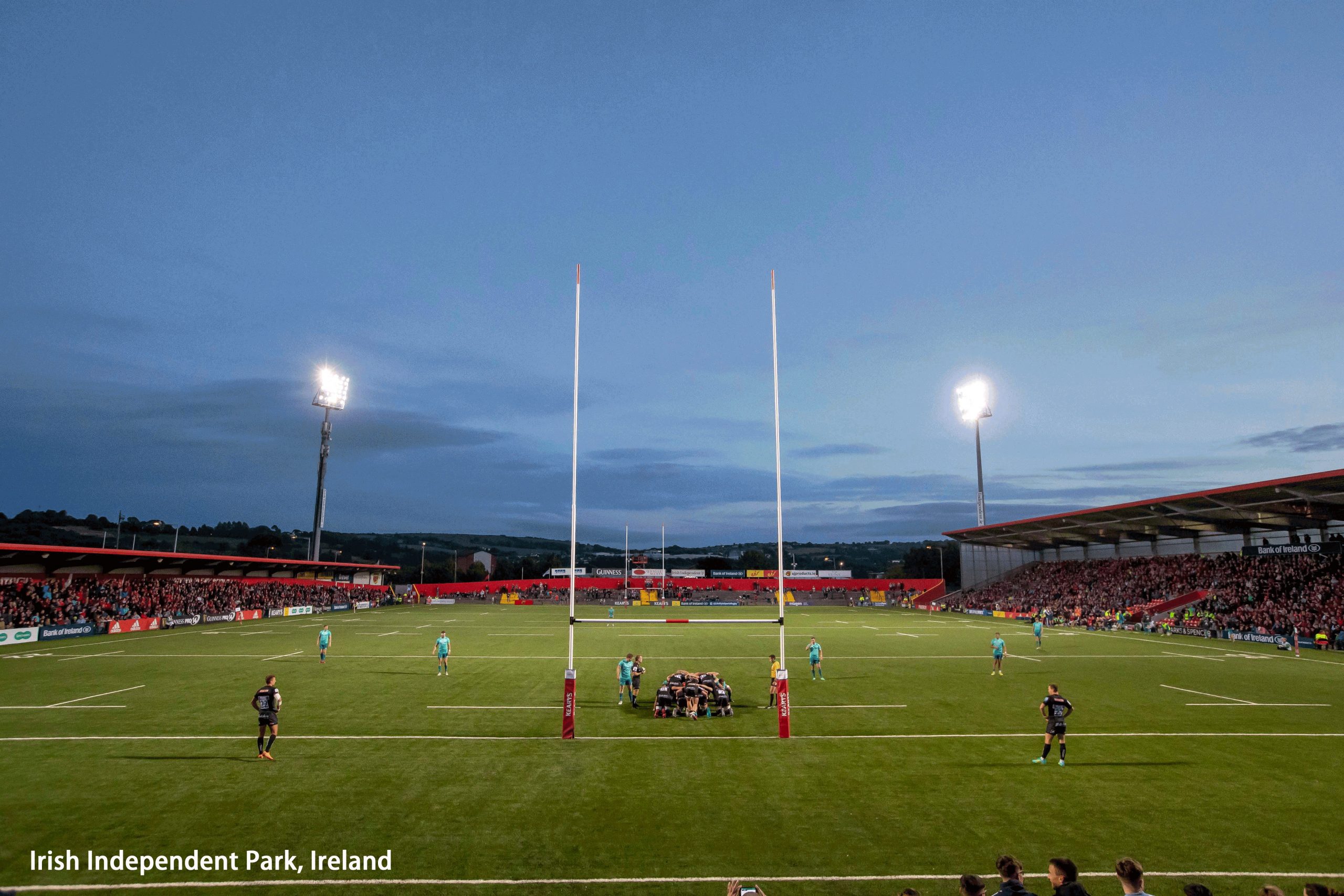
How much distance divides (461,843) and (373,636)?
120ft

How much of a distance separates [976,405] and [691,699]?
59545 millimetres

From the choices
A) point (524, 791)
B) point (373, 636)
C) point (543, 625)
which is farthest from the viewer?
point (543, 625)

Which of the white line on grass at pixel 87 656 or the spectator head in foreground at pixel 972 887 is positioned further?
the white line on grass at pixel 87 656

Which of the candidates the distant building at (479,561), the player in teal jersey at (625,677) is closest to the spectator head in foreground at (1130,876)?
the player in teal jersey at (625,677)

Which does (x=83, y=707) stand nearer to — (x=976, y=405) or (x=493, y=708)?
(x=493, y=708)

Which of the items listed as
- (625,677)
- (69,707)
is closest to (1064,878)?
(625,677)

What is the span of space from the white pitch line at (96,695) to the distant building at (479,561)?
136093mm

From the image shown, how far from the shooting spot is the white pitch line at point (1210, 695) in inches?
811

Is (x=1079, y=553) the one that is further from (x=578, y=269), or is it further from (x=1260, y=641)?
(x=578, y=269)

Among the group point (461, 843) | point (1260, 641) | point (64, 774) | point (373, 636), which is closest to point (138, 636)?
point (373, 636)

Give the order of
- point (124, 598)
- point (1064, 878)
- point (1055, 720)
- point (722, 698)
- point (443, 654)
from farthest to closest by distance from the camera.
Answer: point (124, 598) < point (443, 654) < point (722, 698) < point (1055, 720) < point (1064, 878)

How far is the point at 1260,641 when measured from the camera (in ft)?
127

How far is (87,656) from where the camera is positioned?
30.9 meters

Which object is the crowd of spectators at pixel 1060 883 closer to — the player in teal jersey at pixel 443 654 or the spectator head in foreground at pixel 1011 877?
the spectator head in foreground at pixel 1011 877
